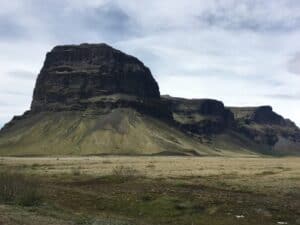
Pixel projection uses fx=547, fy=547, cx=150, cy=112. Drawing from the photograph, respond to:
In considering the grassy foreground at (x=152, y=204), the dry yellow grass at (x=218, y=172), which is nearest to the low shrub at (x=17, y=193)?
the grassy foreground at (x=152, y=204)

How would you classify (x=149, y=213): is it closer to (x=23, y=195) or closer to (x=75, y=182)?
(x=23, y=195)

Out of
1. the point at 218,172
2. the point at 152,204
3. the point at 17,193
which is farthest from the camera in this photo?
the point at 218,172

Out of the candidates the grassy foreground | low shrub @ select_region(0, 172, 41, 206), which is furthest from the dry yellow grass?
low shrub @ select_region(0, 172, 41, 206)

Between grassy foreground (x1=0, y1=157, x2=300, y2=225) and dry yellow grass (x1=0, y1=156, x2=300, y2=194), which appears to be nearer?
grassy foreground (x1=0, y1=157, x2=300, y2=225)

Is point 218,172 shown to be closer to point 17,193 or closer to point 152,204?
point 152,204

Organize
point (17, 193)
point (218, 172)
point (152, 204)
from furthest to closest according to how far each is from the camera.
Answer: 1. point (218, 172)
2. point (152, 204)
3. point (17, 193)

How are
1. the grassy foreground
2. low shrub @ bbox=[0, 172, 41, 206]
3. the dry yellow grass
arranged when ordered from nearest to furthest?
1. the grassy foreground
2. low shrub @ bbox=[0, 172, 41, 206]
3. the dry yellow grass

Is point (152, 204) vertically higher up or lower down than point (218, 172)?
lower down

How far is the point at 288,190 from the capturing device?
45.1m

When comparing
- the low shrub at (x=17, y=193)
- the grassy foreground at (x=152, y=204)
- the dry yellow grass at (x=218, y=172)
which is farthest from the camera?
the dry yellow grass at (x=218, y=172)

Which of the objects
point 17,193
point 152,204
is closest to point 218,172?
point 152,204

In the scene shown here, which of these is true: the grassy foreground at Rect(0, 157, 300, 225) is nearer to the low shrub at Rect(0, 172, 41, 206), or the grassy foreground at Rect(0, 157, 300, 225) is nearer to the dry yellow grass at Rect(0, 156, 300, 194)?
the low shrub at Rect(0, 172, 41, 206)

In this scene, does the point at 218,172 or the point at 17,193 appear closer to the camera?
the point at 17,193

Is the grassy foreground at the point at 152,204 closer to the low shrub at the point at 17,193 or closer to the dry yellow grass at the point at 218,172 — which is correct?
the low shrub at the point at 17,193
